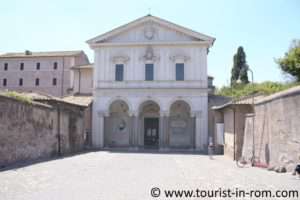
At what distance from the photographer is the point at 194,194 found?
7.62m

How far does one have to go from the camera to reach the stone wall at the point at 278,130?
399 inches

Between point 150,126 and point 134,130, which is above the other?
point 150,126

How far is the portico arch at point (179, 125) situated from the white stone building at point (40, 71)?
2021 cm

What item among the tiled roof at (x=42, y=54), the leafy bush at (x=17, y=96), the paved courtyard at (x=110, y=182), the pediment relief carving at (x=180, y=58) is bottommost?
the paved courtyard at (x=110, y=182)

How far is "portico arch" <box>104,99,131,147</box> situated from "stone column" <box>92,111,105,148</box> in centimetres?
135

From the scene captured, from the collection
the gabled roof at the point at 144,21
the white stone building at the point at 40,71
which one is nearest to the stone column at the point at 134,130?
the gabled roof at the point at 144,21

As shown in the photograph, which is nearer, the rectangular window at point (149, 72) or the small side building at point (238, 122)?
the small side building at point (238, 122)

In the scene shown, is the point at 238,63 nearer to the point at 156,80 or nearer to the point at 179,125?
the point at 179,125

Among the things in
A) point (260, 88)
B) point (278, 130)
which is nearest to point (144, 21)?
point (260, 88)

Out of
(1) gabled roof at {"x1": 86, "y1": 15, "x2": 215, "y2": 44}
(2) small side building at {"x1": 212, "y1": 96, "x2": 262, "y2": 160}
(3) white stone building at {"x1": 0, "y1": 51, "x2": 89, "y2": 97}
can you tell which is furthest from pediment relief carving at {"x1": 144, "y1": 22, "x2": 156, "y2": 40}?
(3) white stone building at {"x1": 0, "y1": 51, "x2": 89, "y2": 97}

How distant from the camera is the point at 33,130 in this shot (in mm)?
15047

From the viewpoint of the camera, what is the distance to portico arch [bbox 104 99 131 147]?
26.4m

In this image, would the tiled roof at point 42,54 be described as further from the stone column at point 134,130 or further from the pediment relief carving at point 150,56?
the stone column at point 134,130

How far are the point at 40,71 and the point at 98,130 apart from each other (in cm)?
2156
